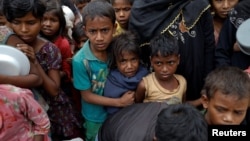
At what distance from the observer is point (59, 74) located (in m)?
2.52

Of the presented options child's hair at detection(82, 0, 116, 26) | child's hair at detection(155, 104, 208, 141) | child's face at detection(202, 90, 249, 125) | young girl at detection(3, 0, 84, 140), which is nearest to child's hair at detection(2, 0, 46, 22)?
young girl at detection(3, 0, 84, 140)

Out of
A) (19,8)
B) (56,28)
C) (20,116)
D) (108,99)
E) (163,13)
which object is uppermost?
(19,8)

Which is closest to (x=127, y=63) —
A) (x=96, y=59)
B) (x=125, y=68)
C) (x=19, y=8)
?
(x=125, y=68)

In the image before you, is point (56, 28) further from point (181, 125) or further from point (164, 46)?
point (181, 125)

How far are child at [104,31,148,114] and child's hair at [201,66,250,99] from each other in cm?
51

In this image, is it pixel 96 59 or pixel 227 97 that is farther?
Result: pixel 96 59

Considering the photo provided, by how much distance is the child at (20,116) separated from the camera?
79.2 inches

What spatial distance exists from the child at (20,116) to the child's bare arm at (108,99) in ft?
1.52

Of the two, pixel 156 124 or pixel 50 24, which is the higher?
pixel 50 24

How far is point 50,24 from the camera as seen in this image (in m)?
2.90

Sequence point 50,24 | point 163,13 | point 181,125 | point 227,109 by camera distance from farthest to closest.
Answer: point 50,24 → point 163,13 → point 227,109 → point 181,125

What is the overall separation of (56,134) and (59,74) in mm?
453

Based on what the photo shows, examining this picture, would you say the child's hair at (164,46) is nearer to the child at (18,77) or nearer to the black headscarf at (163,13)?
the black headscarf at (163,13)

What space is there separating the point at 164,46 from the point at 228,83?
0.47 meters
